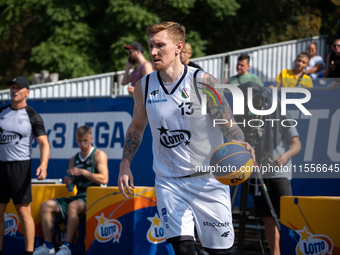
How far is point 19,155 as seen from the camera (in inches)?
234

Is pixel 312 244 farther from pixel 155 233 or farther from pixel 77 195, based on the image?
pixel 77 195

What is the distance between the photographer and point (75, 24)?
Result: 2122cm

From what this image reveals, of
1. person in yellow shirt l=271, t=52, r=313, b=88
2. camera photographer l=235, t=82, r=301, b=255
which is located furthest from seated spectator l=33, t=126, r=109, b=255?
person in yellow shirt l=271, t=52, r=313, b=88

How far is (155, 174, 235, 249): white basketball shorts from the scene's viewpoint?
11.7 feet

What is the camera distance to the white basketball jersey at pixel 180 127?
12.1 feet

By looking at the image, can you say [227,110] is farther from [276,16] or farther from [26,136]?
[276,16]

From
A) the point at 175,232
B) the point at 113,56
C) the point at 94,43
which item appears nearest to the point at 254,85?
the point at 175,232

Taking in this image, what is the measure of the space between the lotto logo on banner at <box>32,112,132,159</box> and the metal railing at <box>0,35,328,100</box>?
2.12m

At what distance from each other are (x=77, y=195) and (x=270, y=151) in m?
2.75

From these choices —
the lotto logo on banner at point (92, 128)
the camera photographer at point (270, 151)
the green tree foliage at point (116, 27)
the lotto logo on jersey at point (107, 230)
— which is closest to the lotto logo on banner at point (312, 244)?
the camera photographer at point (270, 151)

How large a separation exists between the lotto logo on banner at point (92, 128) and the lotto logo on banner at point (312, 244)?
356 centimetres

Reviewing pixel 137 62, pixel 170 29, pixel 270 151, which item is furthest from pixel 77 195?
pixel 170 29

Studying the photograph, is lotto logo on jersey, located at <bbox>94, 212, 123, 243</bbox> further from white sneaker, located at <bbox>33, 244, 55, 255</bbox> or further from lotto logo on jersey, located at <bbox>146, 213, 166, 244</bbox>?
white sneaker, located at <bbox>33, 244, 55, 255</bbox>

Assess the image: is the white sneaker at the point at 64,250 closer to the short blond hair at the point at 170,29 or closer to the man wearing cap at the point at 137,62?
the man wearing cap at the point at 137,62
